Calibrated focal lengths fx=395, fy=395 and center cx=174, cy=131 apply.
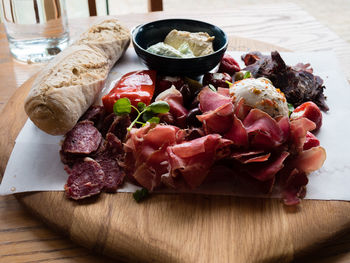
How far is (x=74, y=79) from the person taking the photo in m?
1.48

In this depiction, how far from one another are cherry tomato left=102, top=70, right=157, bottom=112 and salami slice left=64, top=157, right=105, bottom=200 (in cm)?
30

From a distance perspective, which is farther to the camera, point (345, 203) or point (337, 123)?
point (337, 123)

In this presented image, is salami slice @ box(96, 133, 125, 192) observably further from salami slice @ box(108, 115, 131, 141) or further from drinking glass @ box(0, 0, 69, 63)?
drinking glass @ box(0, 0, 69, 63)

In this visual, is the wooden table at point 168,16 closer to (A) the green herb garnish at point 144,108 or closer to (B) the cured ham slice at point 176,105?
(A) the green herb garnish at point 144,108

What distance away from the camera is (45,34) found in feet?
6.57

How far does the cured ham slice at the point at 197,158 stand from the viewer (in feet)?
3.83

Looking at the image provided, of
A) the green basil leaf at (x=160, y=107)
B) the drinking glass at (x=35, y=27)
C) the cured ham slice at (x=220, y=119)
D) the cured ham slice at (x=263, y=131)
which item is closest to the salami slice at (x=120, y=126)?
the green basil leaf at (x=160, y=107)

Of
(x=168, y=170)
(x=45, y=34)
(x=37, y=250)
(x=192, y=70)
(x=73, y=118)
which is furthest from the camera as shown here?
(x=45, y=34)

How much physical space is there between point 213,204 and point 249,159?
17cm

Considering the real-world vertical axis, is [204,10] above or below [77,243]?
above

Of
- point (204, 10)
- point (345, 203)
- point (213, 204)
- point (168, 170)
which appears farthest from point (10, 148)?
point (204, 10)

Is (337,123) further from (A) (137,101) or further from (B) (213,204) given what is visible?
(A) (137,101)

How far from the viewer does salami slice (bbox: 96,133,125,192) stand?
4.03ft

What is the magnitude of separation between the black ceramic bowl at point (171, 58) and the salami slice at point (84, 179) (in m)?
0.57
